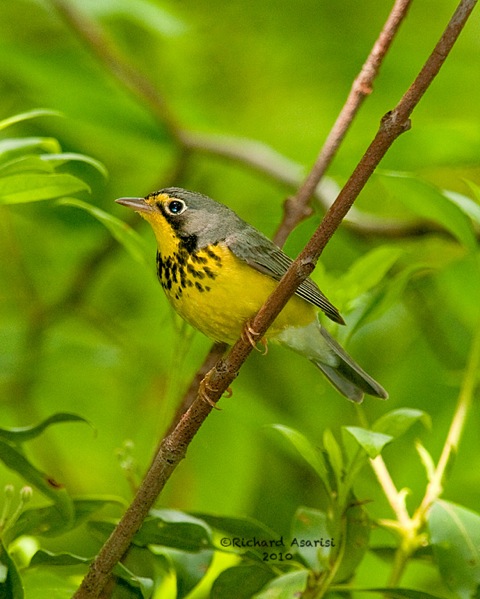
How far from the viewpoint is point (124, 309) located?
15.9ft

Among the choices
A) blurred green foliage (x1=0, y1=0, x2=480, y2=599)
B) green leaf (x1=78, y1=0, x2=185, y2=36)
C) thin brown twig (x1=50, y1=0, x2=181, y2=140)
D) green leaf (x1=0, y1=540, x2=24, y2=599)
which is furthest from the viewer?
thin brown twig (x1=50, y1=0, x2=181, y2=140)

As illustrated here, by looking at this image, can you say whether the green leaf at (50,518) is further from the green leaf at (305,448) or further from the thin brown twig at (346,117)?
the thin brown twig at (346,117)

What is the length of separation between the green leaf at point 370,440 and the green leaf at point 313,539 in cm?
29

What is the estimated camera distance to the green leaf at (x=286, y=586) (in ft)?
6.98

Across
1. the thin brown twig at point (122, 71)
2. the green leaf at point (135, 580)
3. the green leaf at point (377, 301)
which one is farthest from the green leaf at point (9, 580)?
the thin brown twig at point (122, 71)

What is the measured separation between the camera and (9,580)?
204 cm

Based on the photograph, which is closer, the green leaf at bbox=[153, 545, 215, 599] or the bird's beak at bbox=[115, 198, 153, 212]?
the green leaf at bbox=[153, 545, 215, 599]

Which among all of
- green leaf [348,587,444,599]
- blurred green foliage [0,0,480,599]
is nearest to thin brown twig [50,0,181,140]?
blurred green foliage [0,0,480,599]

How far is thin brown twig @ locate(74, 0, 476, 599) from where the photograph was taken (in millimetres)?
1830

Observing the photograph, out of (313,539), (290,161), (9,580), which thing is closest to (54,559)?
(9,580)

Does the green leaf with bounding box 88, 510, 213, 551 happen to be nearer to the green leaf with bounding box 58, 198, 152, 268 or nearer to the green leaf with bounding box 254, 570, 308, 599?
the green leaf with bounding box 254, 570, 308, 599

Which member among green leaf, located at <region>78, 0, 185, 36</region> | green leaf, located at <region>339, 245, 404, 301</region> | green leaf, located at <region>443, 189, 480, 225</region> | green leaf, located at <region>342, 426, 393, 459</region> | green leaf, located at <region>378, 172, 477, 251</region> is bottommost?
green leaf, located at <region>342, 426, 393, 459</region>

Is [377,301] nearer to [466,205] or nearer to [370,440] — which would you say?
[466,205]

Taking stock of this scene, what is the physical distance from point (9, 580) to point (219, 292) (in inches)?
50.3
